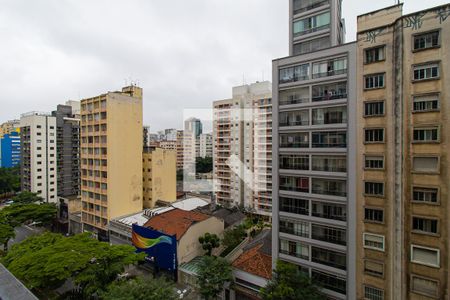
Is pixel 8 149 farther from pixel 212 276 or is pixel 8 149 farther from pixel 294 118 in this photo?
pixel 294 118

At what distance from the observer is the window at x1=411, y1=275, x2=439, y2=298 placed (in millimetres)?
12188

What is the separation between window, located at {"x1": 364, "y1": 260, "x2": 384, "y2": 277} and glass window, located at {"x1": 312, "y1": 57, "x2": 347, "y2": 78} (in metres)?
11.8

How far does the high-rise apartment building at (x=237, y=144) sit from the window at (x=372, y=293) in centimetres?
2622

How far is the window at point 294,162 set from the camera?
16.4 m

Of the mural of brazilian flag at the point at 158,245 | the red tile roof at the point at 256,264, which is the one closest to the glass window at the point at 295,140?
the red tile roof at the point at 256,264

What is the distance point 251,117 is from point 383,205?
3049 centimetres

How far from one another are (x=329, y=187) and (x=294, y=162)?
9.38 ft

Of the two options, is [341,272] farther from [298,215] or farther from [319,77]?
[319,77]

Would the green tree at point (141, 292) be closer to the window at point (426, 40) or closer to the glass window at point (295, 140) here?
the glass window at point (295, 140)

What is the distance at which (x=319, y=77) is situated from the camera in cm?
1578

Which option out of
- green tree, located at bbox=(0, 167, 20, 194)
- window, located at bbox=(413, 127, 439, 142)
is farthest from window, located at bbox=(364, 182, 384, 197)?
green tree, located at bbox=(0, 167, 20, 194)

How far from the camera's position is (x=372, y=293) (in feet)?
45.7

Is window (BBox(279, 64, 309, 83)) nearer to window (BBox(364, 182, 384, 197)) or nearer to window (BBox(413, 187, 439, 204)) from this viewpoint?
window (BBox(364, 182, 384, 197))

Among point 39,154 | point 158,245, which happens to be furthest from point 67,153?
point 158,245
